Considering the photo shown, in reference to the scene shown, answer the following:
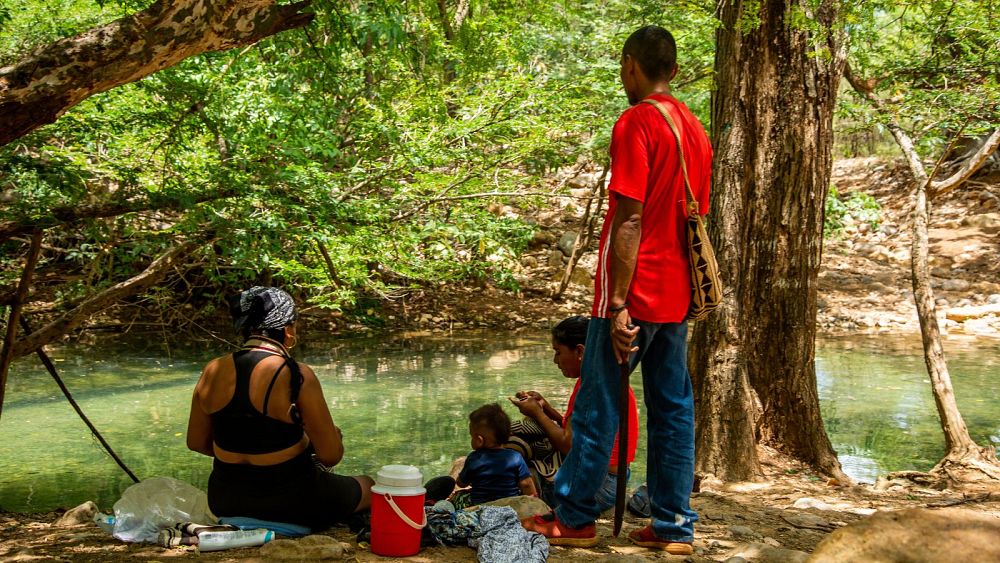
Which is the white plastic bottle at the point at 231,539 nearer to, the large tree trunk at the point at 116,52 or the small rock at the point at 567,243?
the large tree trunk at the point at 116,52

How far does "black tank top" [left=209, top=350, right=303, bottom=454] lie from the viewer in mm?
3342

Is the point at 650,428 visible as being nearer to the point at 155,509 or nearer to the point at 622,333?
the point at 622,333

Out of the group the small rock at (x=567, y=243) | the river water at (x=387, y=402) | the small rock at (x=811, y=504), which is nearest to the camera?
the small rock at (x=811, y=504)

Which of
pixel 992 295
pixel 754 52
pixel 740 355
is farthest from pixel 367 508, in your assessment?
pixel 992 295

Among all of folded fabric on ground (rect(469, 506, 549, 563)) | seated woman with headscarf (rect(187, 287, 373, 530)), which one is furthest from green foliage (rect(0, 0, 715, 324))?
folded fabric on ground (rect(469, 506, 549, 563))

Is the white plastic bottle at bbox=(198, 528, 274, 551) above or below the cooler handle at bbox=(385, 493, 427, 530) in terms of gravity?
below

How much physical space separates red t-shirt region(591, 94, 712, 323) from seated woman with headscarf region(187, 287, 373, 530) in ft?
3.90

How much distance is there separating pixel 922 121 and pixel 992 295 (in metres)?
9.66

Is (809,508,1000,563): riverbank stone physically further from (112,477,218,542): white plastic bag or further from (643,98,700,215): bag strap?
(112,477,218,542): white plastic bag

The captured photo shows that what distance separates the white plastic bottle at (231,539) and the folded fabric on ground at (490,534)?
2.12 ft

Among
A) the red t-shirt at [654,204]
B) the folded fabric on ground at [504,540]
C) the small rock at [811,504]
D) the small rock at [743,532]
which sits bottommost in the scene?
the small rock at [811,504]

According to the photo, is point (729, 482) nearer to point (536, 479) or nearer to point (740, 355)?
point (740, 355)

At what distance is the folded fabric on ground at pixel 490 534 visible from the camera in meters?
3.07

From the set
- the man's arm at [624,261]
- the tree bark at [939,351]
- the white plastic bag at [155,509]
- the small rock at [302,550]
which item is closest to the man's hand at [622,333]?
the man's arm at [624,261]
